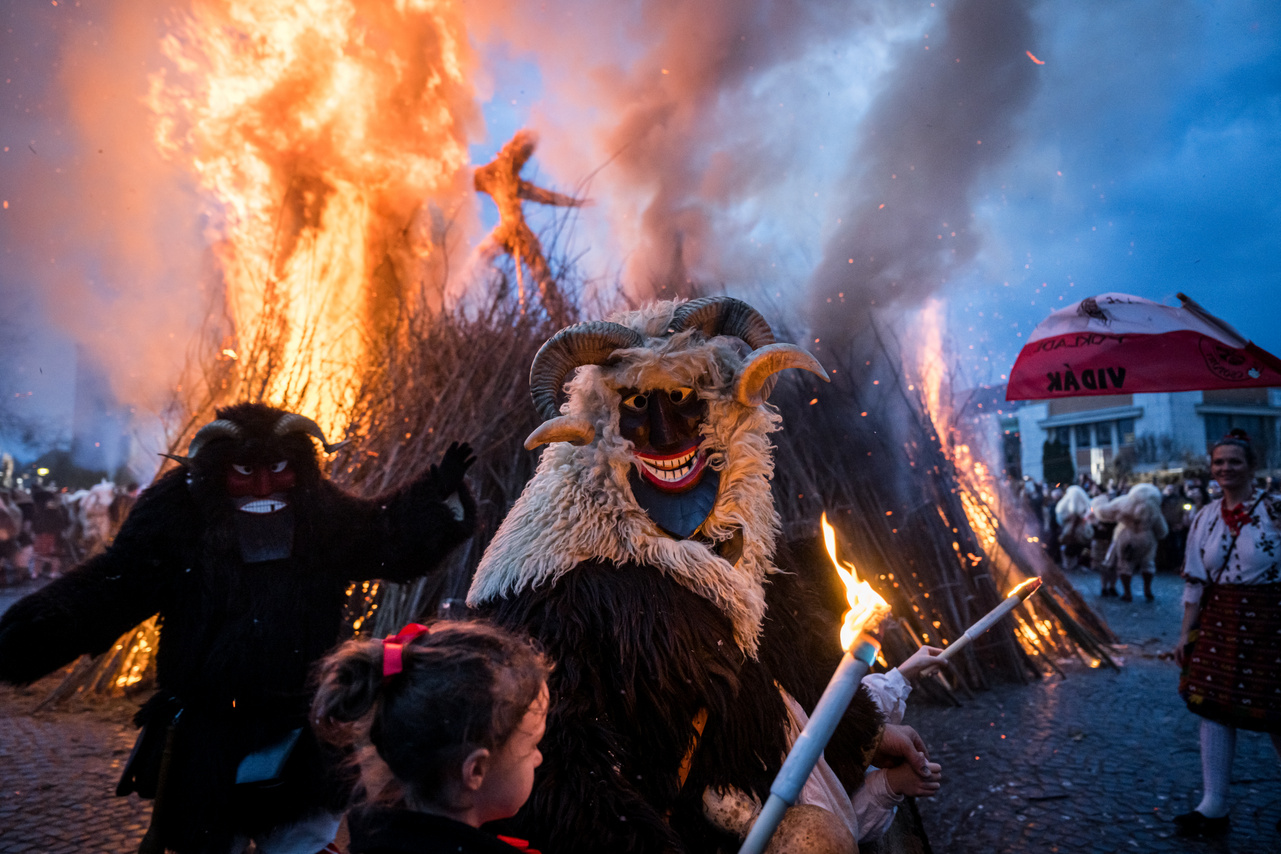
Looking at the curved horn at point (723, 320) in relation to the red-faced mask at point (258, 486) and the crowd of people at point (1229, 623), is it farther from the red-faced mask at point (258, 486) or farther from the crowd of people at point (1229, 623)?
the crowd of people at point (1229, 623)

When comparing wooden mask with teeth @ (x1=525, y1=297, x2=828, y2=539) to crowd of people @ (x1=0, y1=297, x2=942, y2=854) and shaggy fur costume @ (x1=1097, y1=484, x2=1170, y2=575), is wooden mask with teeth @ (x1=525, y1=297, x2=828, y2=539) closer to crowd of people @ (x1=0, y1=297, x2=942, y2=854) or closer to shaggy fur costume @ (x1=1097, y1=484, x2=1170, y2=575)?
crowd of people @ (x1=0, y1=297, x2=942, y2=854)

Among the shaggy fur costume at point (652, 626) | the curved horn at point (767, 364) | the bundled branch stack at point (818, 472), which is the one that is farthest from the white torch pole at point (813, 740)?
the bundled branch stack at point (818, 472)

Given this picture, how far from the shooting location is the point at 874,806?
2.07 metres

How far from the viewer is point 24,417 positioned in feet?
38.3

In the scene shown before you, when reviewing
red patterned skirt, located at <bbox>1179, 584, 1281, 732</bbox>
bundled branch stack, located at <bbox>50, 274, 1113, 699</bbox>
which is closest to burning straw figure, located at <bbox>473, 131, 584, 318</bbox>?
bundled branch stack, located at <bbox>50, 274, 1113, 699</bbox>

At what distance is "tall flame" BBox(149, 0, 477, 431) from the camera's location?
29.5 feet

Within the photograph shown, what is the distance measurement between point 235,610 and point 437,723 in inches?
54.4

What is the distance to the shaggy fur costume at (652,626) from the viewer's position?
1.62m

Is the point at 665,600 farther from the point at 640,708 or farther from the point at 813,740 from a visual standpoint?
the point at 813,740

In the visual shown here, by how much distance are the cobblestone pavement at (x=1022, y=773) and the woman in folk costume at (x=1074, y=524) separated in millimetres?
6998

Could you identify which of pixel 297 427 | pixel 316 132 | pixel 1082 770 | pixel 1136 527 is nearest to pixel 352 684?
pixel 297 427

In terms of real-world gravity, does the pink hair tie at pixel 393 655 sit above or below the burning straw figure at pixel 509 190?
below

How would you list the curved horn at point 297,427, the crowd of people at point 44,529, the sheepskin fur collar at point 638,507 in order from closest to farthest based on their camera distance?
the sheepskin fur collar at point 638,507
the curved horn at point 297,427
the crowd of people at point 44,529

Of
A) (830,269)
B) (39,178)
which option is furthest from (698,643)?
(39,178)
